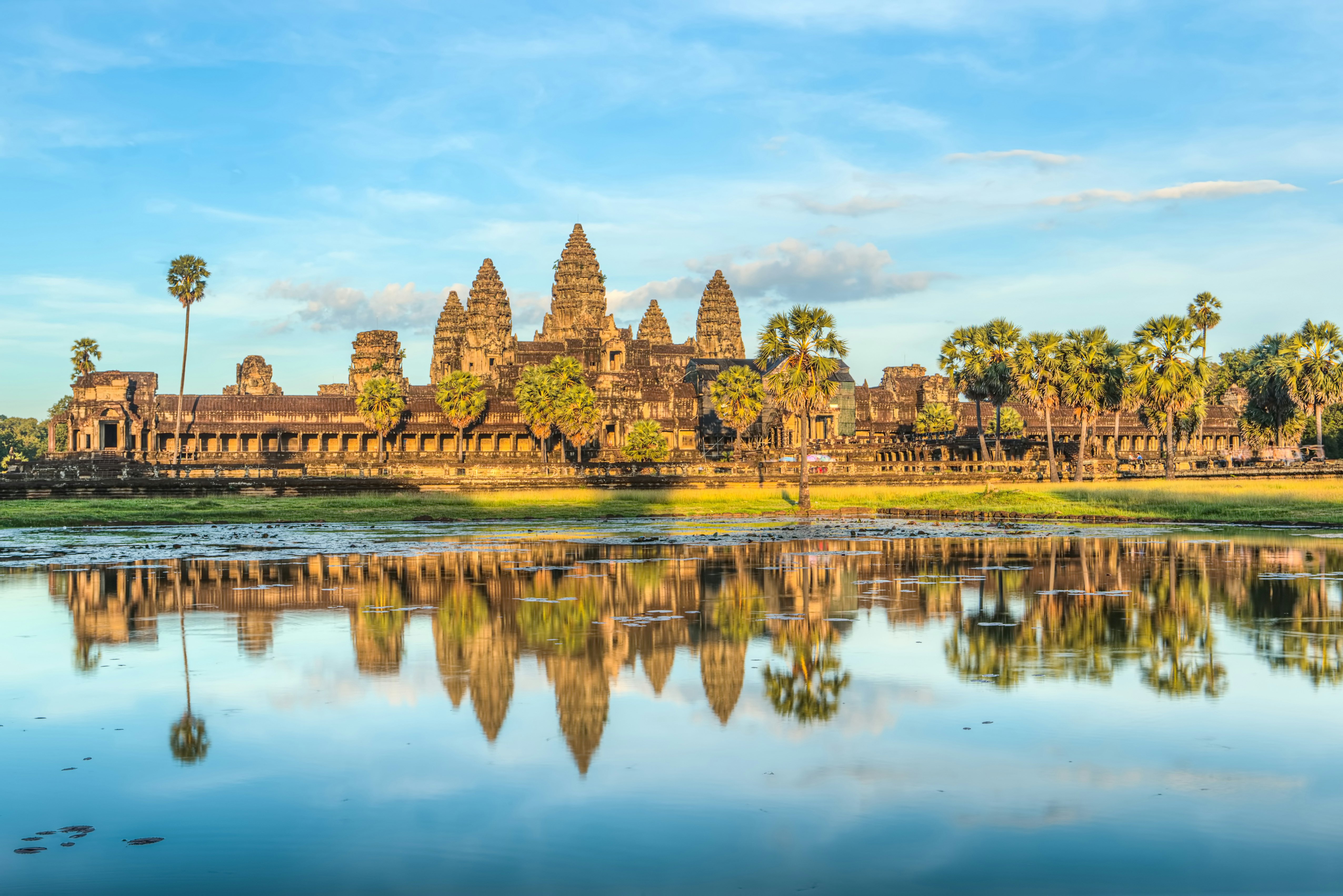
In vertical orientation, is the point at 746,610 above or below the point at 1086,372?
below

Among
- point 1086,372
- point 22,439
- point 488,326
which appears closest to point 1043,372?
point 1086,372

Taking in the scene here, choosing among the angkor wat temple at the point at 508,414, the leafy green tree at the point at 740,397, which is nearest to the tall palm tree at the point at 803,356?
the angkor wat temple at the point at 508,414

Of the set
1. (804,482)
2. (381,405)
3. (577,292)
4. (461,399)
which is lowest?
(804,482)

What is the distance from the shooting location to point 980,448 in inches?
3939

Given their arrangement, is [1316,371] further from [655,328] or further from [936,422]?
[655,328]

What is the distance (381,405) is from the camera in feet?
349

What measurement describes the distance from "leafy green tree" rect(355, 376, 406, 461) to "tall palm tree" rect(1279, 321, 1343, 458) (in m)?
71.3

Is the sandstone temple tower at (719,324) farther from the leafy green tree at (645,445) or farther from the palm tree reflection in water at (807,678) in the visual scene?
the palm tree reflection in water at (807,678)

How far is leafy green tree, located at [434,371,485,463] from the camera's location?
352ft

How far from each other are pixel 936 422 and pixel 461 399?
163ft

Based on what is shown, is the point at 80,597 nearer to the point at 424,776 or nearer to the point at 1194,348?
the point at 424,776

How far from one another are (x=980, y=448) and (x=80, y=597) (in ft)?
285

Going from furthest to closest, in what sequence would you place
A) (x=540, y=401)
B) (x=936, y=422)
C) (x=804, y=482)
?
1. (x=936, y=422)
2. (x=540, y=401)
3. (x=804, y=482)

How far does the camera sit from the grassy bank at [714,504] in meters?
45.2
